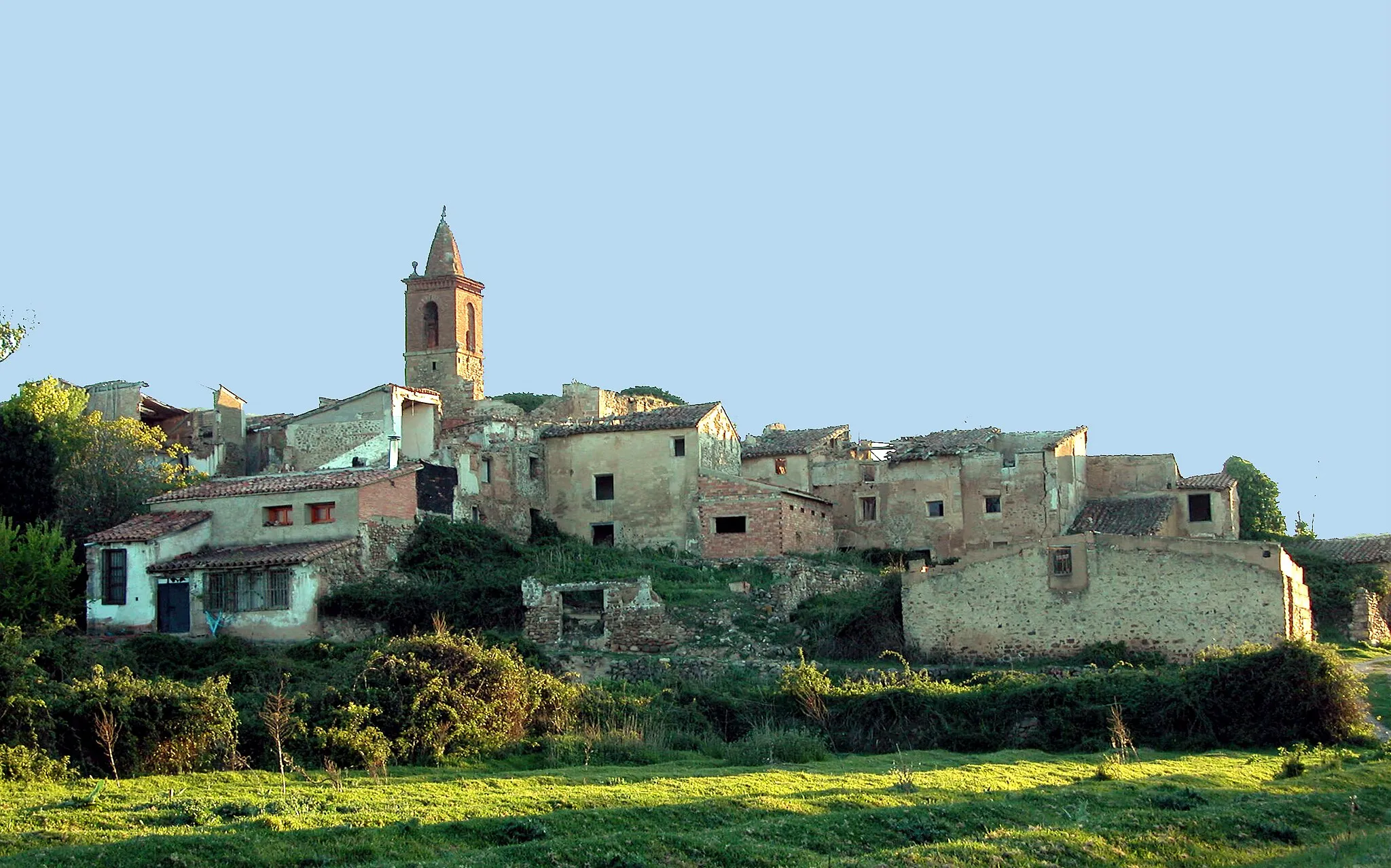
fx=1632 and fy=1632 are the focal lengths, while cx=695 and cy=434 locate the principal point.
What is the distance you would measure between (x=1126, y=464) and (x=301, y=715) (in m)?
31.6

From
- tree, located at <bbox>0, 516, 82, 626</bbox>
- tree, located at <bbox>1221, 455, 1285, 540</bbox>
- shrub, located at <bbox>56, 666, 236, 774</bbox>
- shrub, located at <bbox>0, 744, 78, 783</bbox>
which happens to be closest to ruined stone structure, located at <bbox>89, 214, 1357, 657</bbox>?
tree, located at <bbox>0, 516, 82, 626</bbox>

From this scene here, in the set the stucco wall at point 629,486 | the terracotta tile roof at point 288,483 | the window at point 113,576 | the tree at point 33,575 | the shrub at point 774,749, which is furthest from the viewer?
the stucco wall at point 629,486

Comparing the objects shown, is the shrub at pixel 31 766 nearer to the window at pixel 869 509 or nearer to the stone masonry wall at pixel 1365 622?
the window at pixel 869 509

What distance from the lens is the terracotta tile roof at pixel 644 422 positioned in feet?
153

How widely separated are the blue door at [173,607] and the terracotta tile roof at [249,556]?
0.45 m

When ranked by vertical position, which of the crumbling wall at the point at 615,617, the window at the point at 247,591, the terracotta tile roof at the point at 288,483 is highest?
the terracotta tile roof at the point at 288,483

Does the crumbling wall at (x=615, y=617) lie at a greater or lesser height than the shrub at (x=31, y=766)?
greater

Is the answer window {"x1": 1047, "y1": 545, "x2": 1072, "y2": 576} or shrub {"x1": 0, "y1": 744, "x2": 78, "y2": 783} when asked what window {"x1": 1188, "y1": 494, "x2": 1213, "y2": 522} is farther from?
shrub {"x1": 0, "y1": 744, "x2": 78, "y2": 783}

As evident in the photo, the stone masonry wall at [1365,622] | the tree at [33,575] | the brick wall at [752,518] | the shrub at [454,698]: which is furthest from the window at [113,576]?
the stone masonry wall at [1365,622]

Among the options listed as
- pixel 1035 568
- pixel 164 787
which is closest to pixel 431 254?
pixel 1035 568

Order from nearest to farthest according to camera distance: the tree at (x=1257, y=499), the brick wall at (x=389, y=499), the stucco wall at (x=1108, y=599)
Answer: the stucco wall at (x=1108, y=599) → the brick wall at (x=389, y=499) → the tree at (x=1257, y=499)

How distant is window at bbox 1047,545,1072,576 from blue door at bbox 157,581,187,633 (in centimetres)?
2019

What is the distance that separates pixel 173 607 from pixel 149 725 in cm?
1662

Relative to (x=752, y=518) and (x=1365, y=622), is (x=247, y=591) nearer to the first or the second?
(x=752, y=518)
